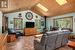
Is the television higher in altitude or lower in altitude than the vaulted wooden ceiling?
lower

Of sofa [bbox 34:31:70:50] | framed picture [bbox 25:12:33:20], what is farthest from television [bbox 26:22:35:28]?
sofa [bbox 34:31:70:50]

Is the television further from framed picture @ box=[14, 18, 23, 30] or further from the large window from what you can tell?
the large window

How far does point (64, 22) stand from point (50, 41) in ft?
19.8

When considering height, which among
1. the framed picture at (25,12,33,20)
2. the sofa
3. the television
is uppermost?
the framed picture at (25,12,33,20)

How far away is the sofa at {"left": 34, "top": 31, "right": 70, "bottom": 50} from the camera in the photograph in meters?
5.28

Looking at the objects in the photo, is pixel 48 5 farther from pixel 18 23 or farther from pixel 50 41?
pixel 50 41

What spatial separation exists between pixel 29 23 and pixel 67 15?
4.96 meters

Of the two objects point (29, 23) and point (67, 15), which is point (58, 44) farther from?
point (29, 23)

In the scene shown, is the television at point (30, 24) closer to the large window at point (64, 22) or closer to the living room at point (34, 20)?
the living room at point (34, 20)

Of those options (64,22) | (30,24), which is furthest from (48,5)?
(30,24)

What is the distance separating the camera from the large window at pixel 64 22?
10.4 metres

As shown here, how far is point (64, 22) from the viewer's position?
1121cm

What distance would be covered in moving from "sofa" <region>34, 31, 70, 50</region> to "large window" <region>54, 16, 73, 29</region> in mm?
3942

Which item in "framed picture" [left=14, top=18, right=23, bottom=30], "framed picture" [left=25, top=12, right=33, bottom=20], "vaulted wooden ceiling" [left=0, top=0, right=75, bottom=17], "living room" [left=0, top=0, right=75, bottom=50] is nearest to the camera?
"vaulted wooden ceiling" [left=0, top=0, right=75, bottom=17]
